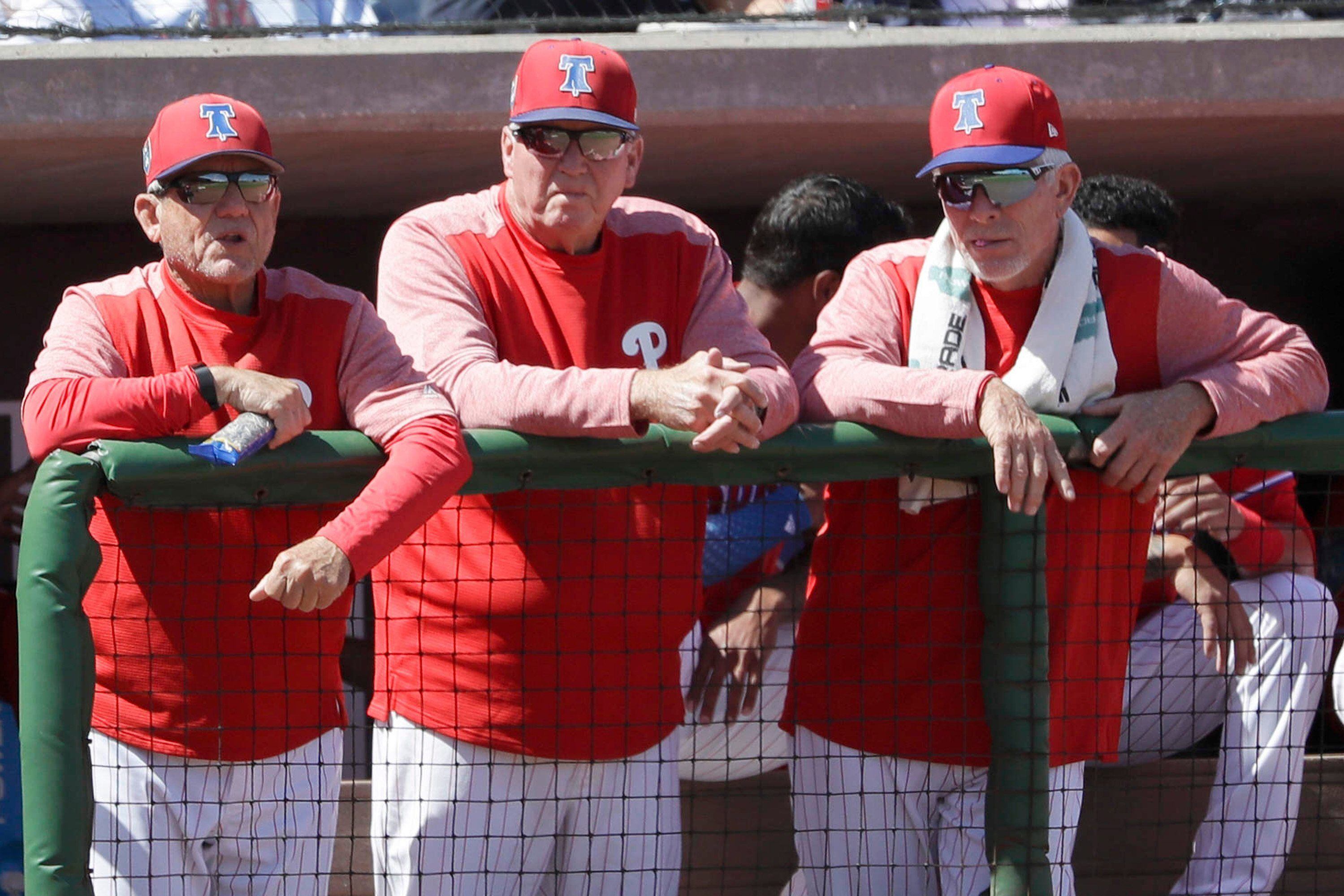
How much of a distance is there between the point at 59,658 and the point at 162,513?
356mm

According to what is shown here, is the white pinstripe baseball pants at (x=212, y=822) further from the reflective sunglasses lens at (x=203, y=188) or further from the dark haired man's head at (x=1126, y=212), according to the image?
the dark haired man's head at (x=1126, y=212)

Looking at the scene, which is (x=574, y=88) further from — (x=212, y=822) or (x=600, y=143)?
(x=212, y=822)

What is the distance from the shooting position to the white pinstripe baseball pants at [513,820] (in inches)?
108

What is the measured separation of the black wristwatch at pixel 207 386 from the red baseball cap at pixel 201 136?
0.49 metres

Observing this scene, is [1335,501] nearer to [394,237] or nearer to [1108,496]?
[1108,496]

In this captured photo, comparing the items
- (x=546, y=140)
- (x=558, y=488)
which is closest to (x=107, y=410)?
(x=558, y=488)

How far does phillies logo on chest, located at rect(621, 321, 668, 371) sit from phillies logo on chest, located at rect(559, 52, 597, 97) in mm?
453

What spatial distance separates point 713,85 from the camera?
13.9ft

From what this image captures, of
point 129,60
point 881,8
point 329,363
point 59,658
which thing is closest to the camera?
point 59,658

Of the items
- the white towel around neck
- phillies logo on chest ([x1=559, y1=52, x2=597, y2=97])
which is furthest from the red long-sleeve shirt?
the white towel around neck

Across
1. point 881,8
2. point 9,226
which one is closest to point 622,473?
point 881,8

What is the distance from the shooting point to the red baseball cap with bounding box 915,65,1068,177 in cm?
278

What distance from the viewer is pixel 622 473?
251 centimetres

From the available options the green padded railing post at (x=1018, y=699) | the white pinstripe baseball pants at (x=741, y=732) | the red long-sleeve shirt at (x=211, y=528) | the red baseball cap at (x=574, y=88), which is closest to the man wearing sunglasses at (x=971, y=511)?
the green padded railing post at (x=1018, y=699)
